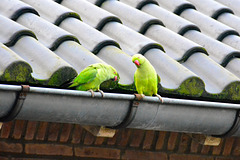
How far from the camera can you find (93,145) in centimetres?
356

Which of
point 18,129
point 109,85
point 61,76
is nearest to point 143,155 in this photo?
point 18,129

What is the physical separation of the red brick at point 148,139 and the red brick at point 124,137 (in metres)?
0.16

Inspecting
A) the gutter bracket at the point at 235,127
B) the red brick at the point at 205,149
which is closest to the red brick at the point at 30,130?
the gutter bracket at the point at 235,127

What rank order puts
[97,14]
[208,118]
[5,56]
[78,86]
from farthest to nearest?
1. [97,14]
2. [208,118]
3. [78,86]
4. [5,56]

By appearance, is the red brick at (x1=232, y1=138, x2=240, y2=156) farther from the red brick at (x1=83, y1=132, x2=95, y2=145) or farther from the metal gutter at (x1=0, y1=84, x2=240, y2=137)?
the red brick at (x1=83, y1=132, x2=95, y2=145)

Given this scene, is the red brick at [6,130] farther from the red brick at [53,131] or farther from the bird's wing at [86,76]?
the bird's wing at [86,76]

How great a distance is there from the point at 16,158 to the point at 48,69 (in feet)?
2.90

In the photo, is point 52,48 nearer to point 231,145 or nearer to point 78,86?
point 78,86

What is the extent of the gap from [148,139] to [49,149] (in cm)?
82

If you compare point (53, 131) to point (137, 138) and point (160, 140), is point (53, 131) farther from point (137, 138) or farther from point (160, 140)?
point (160, 140)

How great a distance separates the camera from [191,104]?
9.35ft

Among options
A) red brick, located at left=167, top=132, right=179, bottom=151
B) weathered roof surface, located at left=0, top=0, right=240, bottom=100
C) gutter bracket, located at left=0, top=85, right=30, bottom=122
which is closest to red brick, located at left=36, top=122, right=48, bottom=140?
weathered roof surface, located at left=0, top=0, right=240, bottom=100

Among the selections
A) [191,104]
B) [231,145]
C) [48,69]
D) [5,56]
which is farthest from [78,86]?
[231,145]

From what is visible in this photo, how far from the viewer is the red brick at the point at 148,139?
378 centimetres
